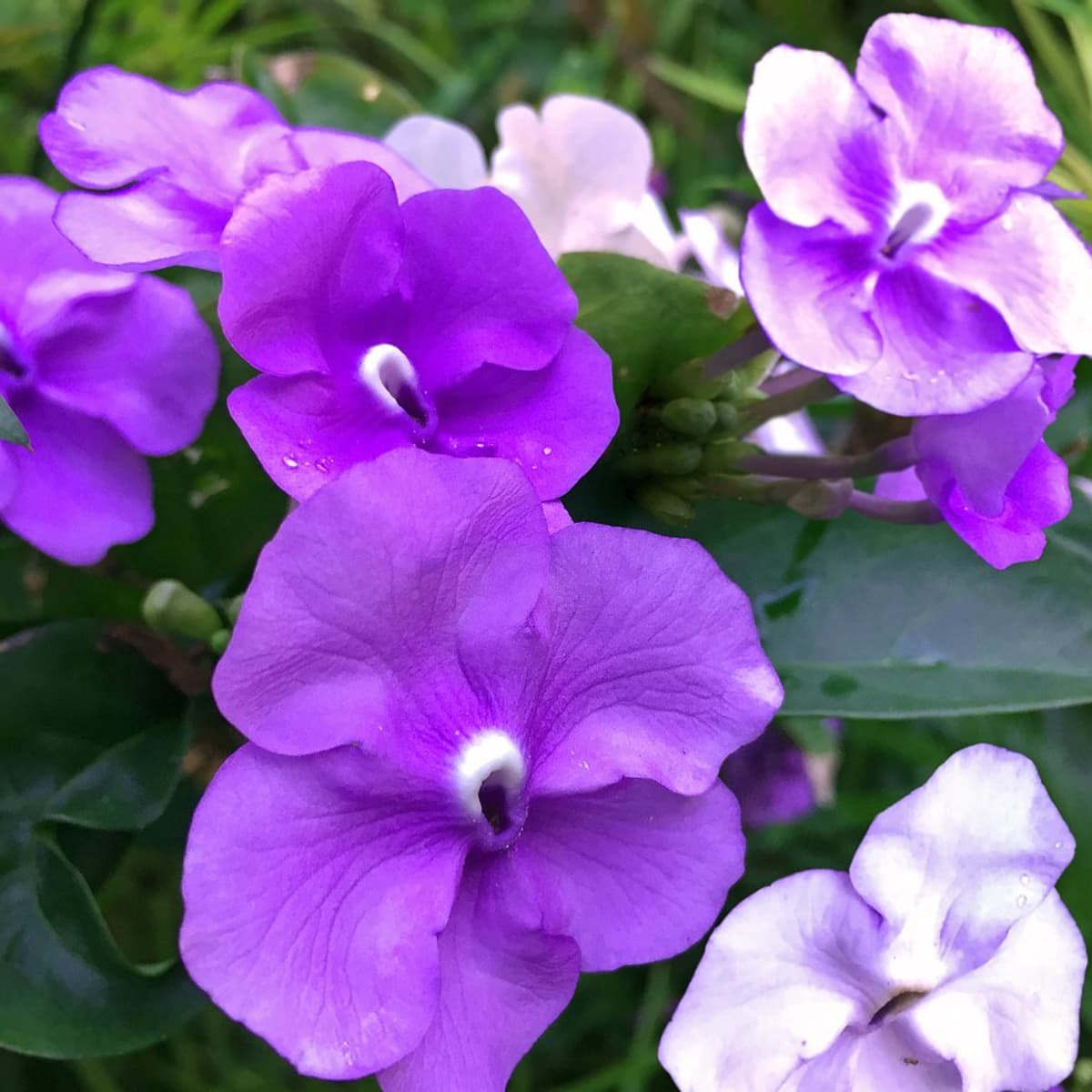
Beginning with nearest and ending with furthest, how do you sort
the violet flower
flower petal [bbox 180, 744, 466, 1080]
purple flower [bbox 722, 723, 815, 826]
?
1. flower petal [bbox 180, 744, 466, 1080]
2. the violet flower
3. purple flower [bbox 722, 723, 815, 826]

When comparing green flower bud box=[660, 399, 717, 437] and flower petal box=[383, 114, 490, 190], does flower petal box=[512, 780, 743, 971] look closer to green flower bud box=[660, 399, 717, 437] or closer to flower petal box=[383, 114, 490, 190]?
green flower bud box=[660, 399, 717, 437]

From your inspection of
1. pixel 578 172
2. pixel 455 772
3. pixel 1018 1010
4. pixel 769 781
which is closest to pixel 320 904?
pixel 455 772

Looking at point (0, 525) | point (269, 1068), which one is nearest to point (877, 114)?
point (0, 525)

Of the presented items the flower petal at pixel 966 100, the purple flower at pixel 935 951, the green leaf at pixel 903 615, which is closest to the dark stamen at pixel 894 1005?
the purple flower at pixel 935 951

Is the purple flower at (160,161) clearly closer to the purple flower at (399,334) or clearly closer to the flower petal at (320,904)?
the purple flower at (399,334)

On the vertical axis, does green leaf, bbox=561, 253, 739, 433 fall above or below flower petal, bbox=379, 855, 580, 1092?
above

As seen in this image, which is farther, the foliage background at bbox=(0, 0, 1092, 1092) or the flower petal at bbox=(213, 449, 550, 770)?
the foliage background at bbox=(0, 0, 1092, 1092)

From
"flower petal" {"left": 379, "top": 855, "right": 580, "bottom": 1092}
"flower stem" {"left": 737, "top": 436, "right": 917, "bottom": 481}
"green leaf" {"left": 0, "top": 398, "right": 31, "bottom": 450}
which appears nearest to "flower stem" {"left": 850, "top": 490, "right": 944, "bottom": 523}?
"flower stem" {"left": 737, "top": 436, "right": 917, "bottom": 481}
